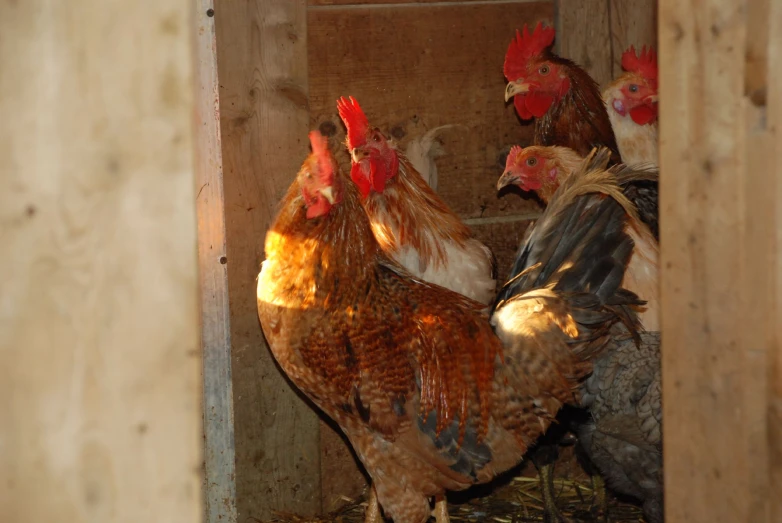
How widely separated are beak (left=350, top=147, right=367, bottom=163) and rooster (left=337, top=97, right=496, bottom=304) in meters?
0.09

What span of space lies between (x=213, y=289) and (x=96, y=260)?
242 cm

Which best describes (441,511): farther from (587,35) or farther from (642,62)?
(587,35)

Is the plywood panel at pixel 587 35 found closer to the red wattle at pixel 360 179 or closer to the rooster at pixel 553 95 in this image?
the rooster at pixel 553 95

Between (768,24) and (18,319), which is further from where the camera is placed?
(768,24)

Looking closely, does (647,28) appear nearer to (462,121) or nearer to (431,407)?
(462,121)

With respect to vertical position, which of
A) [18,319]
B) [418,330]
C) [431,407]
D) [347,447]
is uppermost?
[18,319]

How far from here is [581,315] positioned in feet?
10.8

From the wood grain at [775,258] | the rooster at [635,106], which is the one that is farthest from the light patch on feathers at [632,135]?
the wood grain at [775,258]

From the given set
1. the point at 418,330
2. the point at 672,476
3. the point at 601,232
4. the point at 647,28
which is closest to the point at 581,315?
the point at 601,232

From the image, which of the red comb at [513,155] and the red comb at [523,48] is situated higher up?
the red comb at [523,48]

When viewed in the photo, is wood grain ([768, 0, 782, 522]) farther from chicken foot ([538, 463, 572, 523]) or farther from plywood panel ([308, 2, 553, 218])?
plywood panel ([308, 2, 553, 218])

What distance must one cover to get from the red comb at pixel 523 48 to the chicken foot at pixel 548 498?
79.8 inches

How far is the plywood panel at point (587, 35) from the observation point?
454 cm

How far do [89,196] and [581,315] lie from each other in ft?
7.29
